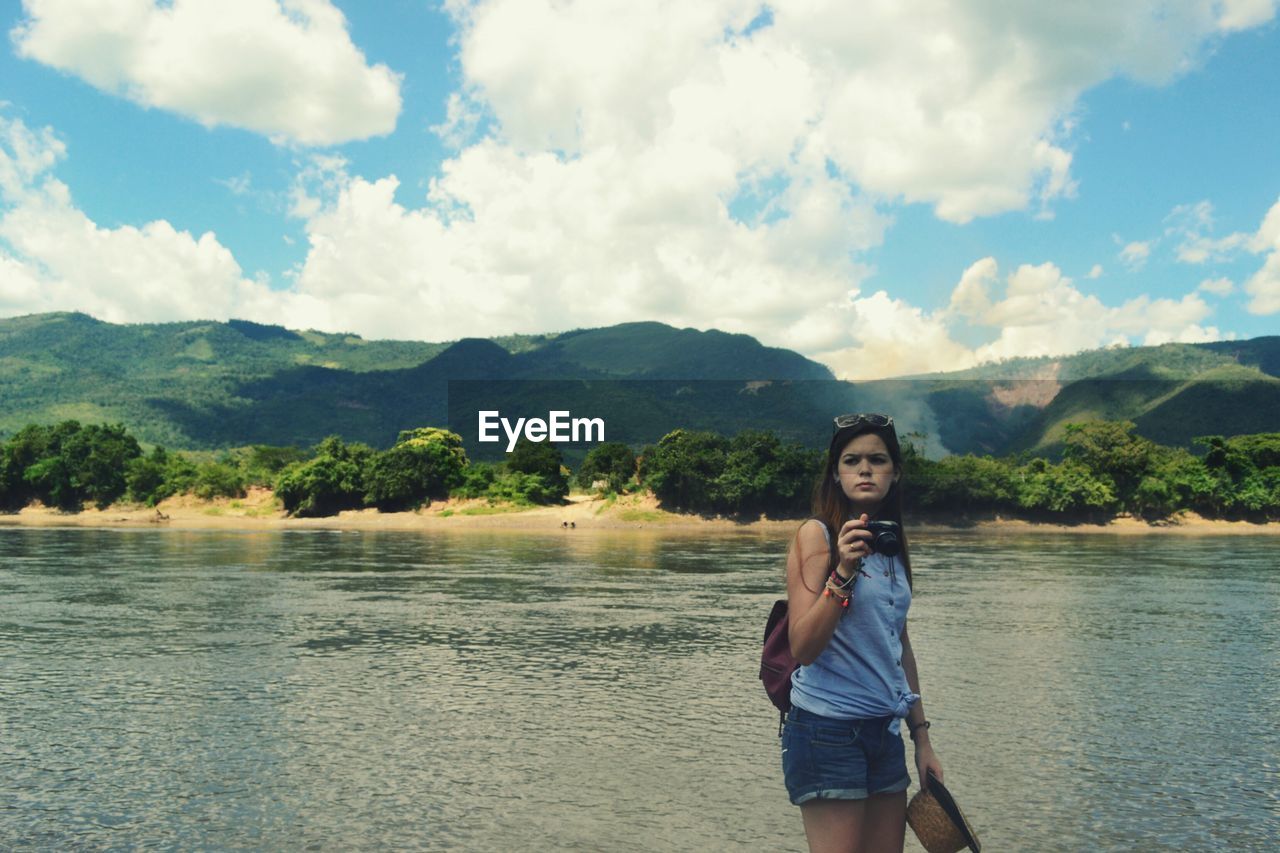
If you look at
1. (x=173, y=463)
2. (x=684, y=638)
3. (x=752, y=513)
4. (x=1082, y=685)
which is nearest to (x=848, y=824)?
(x=1082, y=685)

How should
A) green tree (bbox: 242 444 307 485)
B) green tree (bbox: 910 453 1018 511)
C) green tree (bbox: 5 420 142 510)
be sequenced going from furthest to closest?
green tree (bbox: 5 420 142 510), green tree (bbox: 242 444 307 485), green tree (bbox: 910 453 1018 511)

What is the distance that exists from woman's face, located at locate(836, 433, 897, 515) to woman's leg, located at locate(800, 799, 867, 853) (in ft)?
4.14

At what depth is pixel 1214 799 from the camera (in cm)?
930

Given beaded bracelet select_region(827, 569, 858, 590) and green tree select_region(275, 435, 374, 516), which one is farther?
green tree select_region(275, 435, 374, 516)

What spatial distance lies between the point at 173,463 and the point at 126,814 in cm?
11242

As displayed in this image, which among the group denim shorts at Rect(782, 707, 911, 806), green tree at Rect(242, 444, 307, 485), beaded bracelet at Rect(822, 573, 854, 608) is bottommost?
denim shorts at Rect(782, 707, 911, 806)

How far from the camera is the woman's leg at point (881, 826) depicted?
449 cm

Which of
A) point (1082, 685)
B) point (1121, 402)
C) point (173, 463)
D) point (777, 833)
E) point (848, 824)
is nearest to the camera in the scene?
point (848, 824)

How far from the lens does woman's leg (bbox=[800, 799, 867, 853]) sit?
433cm

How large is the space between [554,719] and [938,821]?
8.21 metres

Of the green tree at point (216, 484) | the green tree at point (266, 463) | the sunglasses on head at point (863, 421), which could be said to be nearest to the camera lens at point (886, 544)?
the sunglasses on head at point (863, 421)

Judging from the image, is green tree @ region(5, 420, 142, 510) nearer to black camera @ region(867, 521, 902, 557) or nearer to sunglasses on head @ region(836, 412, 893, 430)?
sunglasses on head @ region(836, 412, 893, 430)

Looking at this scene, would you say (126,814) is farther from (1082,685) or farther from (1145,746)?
(1082,685)

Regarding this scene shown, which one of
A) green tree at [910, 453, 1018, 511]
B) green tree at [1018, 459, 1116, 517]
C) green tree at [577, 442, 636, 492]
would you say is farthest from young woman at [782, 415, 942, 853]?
green tree at [1018, 459, 1116, 517]
